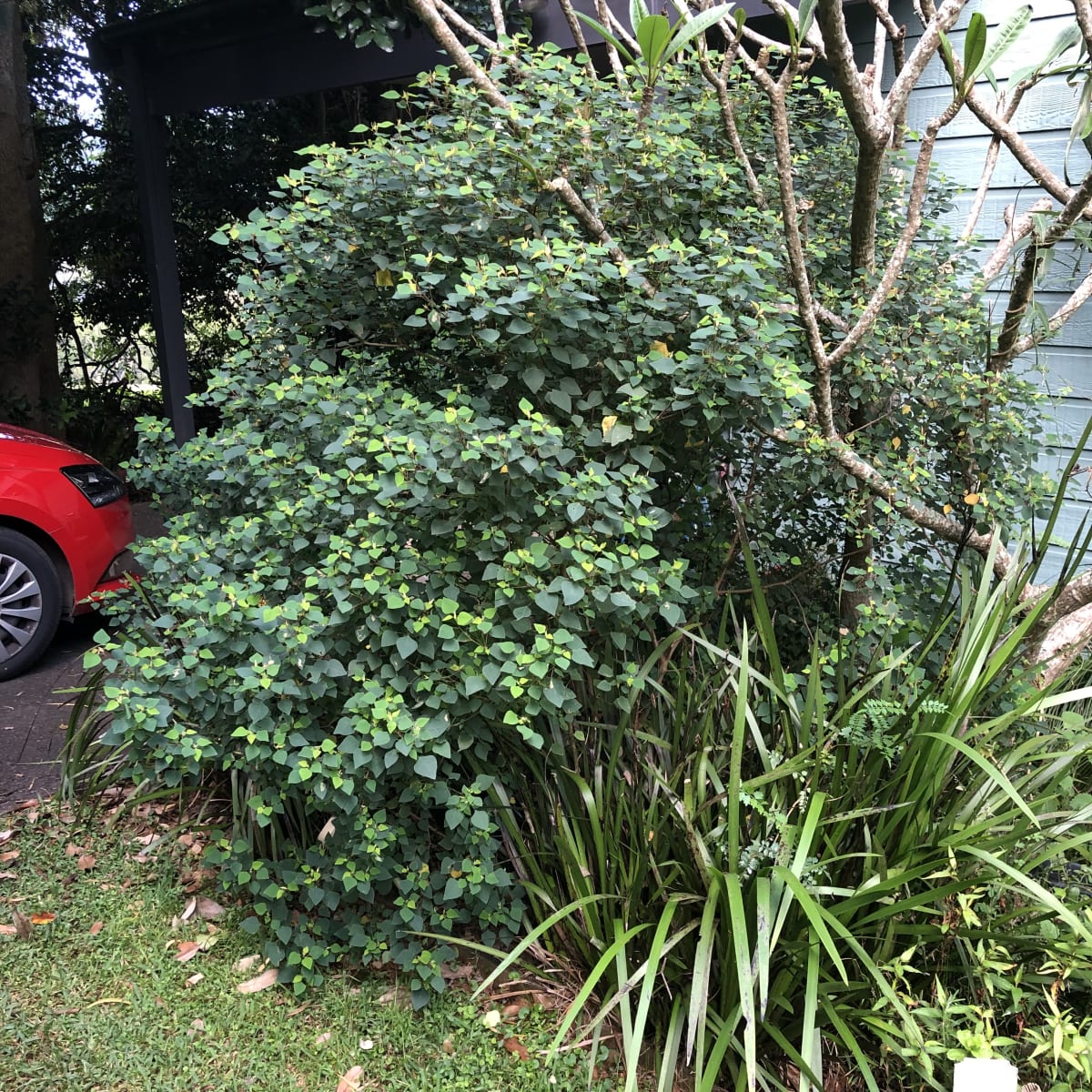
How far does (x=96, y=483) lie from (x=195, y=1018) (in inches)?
123

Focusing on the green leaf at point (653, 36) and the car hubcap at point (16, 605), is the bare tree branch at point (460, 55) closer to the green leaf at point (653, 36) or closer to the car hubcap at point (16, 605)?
the green leaf at point (653, 36)

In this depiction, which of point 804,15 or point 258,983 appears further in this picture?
point 258,983

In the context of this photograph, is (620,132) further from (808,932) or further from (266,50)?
(266,50)

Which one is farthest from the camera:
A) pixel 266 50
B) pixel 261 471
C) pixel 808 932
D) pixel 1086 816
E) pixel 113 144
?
pixel 113 144

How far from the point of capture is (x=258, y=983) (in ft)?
8.43

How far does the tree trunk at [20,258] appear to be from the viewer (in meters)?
8.00

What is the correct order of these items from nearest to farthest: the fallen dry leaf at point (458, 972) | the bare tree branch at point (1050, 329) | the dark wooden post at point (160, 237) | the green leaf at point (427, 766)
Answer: the green leaf at point (427, 766) → the fallen dry leaf at point (458, 972) → the bare tree branch at point (1050, 329) → the dark wooden post at point (160, 237)

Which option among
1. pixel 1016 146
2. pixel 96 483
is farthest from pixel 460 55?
pixel 96 483

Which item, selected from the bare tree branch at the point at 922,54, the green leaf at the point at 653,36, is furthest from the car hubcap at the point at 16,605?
the bare tree branch at the point at 922,54

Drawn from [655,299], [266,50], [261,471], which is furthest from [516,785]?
[266,50]

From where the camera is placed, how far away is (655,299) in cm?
254

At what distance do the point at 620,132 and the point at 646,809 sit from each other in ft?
6.93

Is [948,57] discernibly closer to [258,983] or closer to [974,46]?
[974,46]

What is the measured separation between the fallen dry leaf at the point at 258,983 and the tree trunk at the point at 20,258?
777 centimetres
